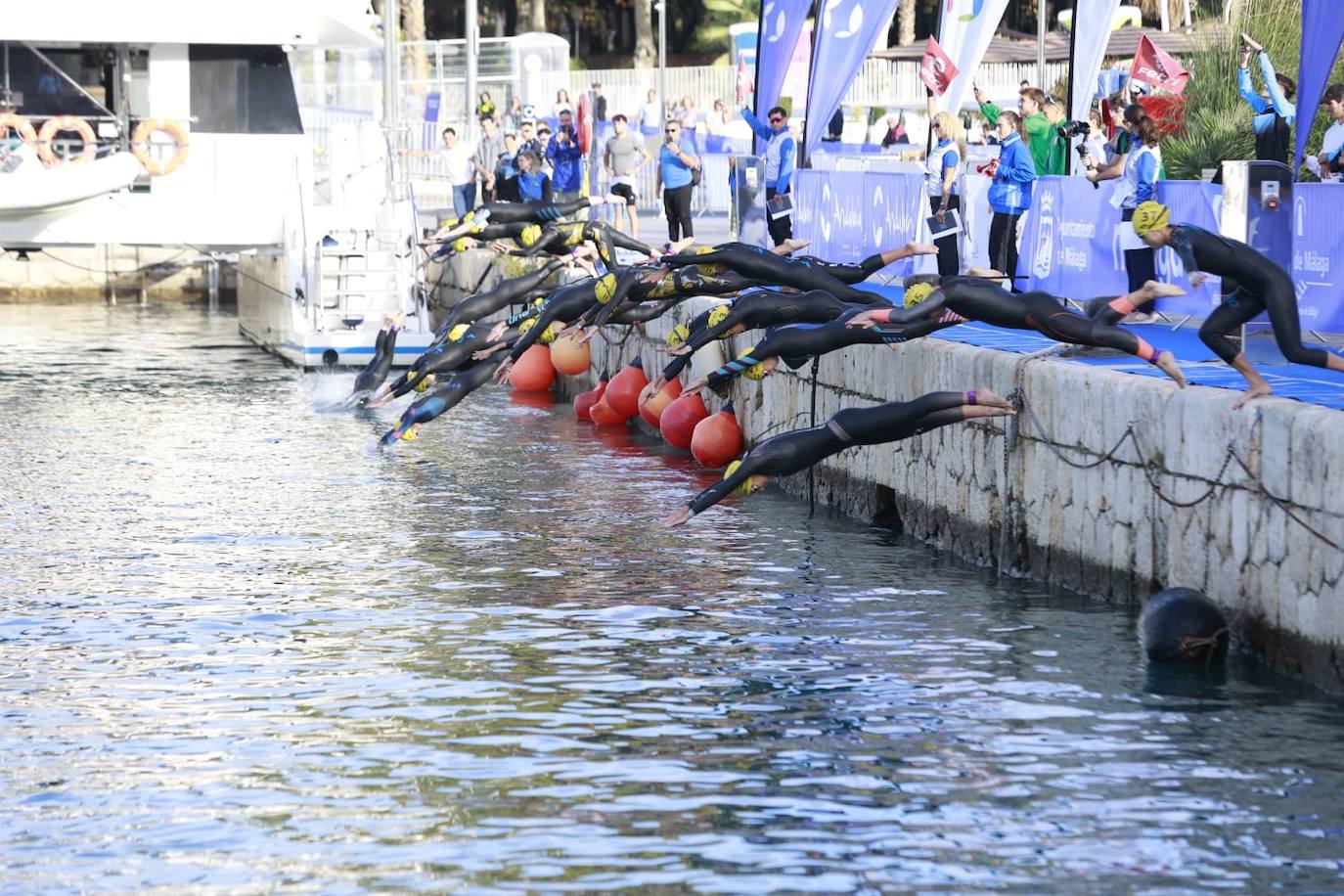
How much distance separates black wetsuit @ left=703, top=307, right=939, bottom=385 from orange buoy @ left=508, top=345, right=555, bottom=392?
35.7 ft

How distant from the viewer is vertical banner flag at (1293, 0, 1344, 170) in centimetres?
1389

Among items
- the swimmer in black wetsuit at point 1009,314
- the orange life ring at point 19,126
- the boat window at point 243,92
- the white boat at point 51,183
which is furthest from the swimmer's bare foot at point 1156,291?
the boat window at point 243,92

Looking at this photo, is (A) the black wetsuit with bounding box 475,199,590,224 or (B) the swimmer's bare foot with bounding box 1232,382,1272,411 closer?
(B) the swimmer's bare foot with bounding box 1232,382,1272,411

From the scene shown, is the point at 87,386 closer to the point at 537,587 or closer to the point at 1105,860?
the point at 537,587

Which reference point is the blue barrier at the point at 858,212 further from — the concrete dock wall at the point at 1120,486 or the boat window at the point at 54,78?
the boat window at the point at 54,78

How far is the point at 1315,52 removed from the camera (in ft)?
46.0

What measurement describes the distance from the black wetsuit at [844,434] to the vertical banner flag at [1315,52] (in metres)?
2.85

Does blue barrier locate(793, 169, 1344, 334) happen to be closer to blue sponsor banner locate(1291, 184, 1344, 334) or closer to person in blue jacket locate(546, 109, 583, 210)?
blue sponsor banner locate(1291, 184, 1344, 334)

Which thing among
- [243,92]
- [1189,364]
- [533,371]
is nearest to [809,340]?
[1189,364]

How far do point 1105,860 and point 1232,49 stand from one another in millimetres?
15744

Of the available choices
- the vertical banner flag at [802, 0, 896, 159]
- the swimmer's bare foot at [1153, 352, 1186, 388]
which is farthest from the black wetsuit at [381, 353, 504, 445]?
the swimmer's bare foot at [1153, 352, 1186, 388]

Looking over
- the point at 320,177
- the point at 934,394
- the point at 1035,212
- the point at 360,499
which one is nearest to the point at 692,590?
the point at 934,394

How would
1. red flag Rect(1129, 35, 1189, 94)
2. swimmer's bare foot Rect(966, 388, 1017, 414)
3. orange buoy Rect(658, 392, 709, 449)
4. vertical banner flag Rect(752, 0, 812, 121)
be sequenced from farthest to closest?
vertical banner flag Rect(752, 0, 812, 121) → orange buoy Rect(658, 392, 709, 449) → red flag Rect(1129, 35, 1189, 94) → swimmer's bare foot Rect(966, 388, 1017, 414)

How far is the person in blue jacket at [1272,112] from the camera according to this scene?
57.9 feet
